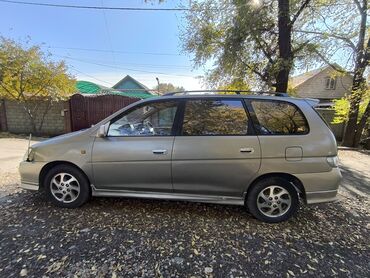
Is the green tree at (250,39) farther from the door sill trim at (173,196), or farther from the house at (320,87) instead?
the house at (320,87)

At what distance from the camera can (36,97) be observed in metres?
11.7

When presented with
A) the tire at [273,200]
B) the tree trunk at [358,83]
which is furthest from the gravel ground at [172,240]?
the tree trunk at [358,83]

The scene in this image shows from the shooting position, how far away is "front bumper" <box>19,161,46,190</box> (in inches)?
139

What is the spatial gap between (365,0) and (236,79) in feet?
17.9

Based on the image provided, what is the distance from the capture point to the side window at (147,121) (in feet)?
11.1

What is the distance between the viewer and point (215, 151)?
3209 millimetres

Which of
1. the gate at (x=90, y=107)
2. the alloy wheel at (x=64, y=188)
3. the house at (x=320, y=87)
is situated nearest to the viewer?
the alloy wheel at (x=64, y=188)

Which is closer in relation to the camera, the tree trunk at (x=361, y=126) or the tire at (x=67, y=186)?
→ the tire at (x=67, y=186)

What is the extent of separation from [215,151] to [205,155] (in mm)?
142

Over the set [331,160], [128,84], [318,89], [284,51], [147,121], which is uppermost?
[128,84]

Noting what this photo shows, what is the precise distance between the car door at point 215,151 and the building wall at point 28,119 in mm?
10651

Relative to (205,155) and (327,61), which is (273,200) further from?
(327,61)

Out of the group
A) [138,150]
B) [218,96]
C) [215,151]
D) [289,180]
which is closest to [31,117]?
[138,150]

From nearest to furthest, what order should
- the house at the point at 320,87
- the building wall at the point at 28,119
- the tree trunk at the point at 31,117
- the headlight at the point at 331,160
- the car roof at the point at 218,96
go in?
the headlight at the point at 331,160, the car roof at the point at 218,96, the tree trunk at the point at 31,117, the building wall at the point at 28,119, the house at the point at 320,87
